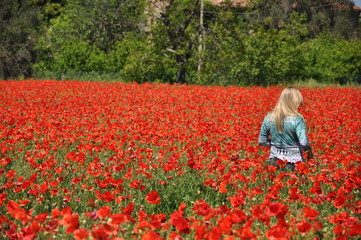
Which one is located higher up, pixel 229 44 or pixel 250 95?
pixel 229 44

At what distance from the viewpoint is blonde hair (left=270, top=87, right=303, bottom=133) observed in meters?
5.46

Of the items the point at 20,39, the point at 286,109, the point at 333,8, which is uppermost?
the point at 333,8

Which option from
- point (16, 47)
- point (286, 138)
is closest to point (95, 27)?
point (16, 47)

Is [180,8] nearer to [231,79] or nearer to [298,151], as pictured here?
[231,79]

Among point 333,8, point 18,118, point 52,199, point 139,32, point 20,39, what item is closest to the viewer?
point 52,199

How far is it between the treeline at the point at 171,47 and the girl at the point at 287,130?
2194 centimetres

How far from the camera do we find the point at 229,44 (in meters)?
29.2

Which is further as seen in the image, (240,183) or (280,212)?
(240,183)

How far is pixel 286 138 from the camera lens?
568 cm

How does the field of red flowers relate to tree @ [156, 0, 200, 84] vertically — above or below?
below

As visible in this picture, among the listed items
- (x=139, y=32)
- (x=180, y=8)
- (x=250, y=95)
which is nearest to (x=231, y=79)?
(x=180, y=8)

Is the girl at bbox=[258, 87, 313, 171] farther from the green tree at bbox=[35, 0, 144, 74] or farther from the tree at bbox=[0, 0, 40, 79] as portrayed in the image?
the tree at bbox=[0, 0, 40, 79]

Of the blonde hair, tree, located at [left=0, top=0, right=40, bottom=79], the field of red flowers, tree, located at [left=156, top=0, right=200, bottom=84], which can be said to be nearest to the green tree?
tree, located at [left=0, top=0, right=40, bottom=79]

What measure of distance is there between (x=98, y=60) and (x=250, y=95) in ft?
65.6
